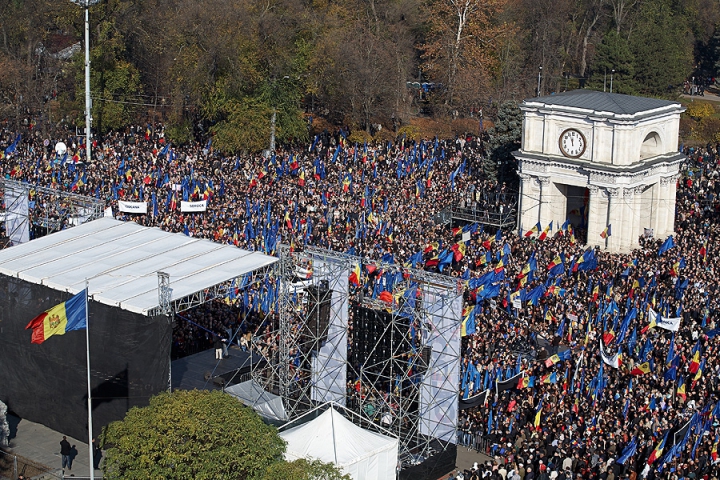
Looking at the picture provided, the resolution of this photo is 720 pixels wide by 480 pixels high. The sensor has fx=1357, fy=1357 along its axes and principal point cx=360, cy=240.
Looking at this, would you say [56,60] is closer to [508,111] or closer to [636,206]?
[508,111]

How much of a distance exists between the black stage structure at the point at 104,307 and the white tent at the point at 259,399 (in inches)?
124

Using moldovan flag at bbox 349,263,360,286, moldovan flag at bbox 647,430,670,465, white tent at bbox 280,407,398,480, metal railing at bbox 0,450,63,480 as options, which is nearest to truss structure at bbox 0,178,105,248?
moldovan flag at bbox 349,263,360,286

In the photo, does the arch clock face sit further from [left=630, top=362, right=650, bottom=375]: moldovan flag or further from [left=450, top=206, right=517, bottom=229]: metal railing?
[left=630, top=362, right=650, bottom=375]: moldovan flag

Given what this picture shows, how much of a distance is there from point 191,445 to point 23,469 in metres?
8.96

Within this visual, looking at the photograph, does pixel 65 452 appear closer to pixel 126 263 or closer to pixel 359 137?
pixel 126 263

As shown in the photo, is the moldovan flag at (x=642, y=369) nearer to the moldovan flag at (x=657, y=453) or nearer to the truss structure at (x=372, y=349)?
the moldovan flag at (x=657, y=453)

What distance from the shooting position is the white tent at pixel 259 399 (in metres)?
44.3

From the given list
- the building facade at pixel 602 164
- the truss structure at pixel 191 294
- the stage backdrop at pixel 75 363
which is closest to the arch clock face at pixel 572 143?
the building facade at pixel 602 164

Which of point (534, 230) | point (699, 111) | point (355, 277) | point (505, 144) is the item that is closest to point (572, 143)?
point (534, 230)

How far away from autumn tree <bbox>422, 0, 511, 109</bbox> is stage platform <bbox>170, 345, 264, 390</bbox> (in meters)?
39.8

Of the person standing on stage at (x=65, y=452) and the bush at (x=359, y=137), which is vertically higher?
the bush at (x=359, y=137)

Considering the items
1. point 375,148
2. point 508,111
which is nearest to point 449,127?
point 375,148

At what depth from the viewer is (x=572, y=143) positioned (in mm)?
62750

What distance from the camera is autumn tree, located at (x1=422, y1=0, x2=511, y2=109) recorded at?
8731 cm
